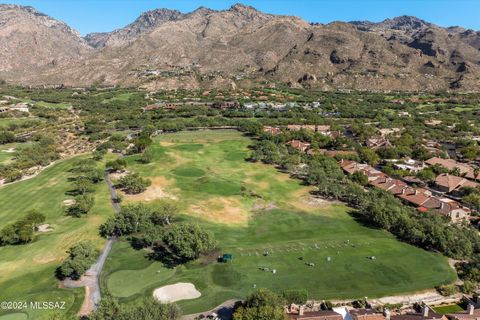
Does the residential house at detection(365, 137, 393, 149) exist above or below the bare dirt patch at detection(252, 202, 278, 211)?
above

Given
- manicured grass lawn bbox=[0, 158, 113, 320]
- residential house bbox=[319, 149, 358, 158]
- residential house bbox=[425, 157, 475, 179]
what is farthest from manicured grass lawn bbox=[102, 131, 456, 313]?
residential house bbox=[425, 157, 475, 179]

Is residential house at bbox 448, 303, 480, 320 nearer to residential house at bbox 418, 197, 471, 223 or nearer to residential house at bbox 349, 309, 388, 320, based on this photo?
residential house at bbox 349, 309, 388, 320

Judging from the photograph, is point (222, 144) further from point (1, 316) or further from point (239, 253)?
point (1, 316)

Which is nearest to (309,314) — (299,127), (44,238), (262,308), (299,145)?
(262,308)

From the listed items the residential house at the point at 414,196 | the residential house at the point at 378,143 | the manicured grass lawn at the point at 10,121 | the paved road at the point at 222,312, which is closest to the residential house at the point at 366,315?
the paved road at the point at 222,312

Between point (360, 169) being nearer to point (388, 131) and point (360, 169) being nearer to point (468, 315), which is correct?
point (468, 315)

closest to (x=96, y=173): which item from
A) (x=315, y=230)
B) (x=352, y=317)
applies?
(x=315, y=230)
